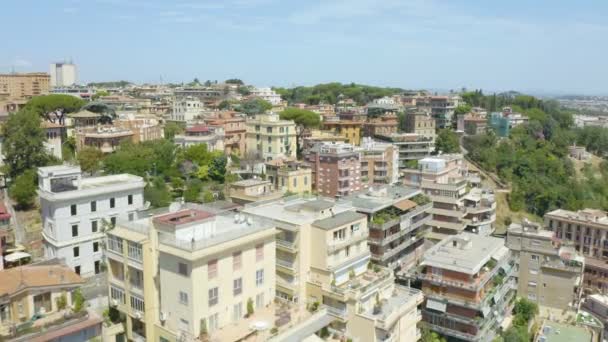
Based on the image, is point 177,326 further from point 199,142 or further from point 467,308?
point 199,142

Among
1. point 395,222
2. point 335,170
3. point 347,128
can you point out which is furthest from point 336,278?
point 347,128

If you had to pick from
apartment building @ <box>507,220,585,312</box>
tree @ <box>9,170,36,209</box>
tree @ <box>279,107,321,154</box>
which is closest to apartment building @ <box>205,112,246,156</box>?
tree @ <box>279,107,321,154</box>

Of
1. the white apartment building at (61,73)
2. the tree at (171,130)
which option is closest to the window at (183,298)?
the tree at (171,130)

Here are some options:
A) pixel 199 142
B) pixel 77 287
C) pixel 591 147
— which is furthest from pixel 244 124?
pixel 591 147

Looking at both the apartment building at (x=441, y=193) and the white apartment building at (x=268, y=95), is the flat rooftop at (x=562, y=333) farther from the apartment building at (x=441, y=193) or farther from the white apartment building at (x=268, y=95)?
the white apartment building at (x=268, y=95)

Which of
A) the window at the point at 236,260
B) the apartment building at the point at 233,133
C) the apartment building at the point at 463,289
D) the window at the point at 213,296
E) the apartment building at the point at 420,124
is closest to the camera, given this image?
the window at the point at 213,296

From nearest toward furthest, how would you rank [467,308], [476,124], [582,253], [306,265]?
[306,265], [467,308], [582,253], [476,124]

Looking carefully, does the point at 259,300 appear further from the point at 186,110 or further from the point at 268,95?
the point at 268,95
